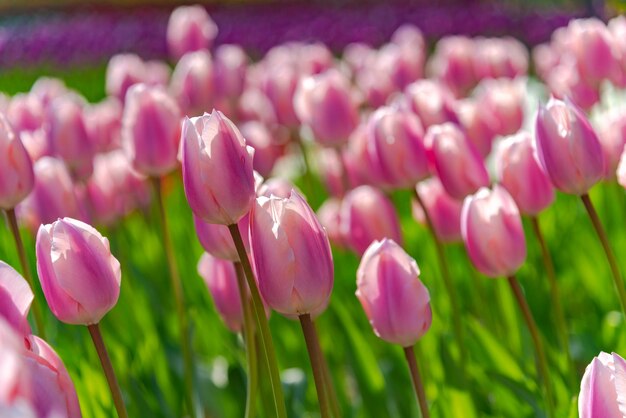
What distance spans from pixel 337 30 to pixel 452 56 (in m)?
5.68

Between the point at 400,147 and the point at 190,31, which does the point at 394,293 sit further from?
the point at 190,31

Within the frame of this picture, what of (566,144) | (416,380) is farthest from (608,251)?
(416,380)

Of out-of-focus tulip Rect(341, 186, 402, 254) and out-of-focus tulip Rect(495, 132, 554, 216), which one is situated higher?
out-of-focus tulip Rect(495, 132, 554, 216)

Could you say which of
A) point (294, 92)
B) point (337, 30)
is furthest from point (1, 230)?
point (337, 30)

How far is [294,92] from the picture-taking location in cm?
247

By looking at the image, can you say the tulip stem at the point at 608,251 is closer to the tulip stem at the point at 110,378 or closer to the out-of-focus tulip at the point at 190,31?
the tulip stem at the point at 110,378

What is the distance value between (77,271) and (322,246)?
27 centimetres

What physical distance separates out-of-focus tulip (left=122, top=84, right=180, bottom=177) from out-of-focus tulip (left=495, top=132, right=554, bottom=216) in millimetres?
591

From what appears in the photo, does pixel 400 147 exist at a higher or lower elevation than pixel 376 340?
higher

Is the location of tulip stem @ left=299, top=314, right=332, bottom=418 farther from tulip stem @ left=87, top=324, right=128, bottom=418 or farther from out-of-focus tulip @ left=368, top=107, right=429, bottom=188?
out-of-focus tulip @ left=368, top=107, right=429, bottom=188

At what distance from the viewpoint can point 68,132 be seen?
2.18m

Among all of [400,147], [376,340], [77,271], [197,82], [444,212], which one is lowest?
[376,340]

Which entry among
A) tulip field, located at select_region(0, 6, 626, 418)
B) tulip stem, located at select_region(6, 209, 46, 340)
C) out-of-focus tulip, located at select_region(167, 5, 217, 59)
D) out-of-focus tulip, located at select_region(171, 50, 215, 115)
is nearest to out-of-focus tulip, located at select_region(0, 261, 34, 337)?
tulip field, located at select_region(0, 6, 626, 418)

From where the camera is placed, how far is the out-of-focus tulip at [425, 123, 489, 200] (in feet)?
5.08
